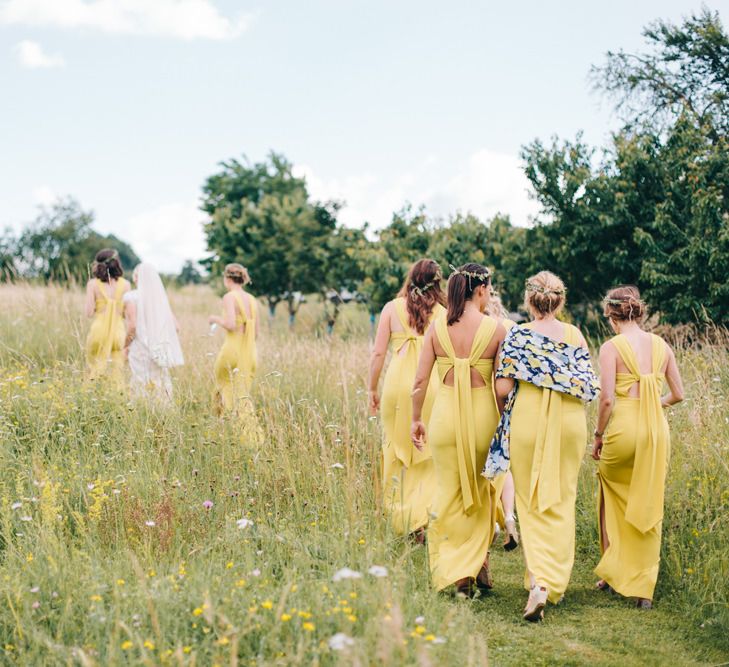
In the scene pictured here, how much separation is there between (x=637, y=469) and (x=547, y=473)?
0.68 meters

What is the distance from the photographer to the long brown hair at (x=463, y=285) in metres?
5.20

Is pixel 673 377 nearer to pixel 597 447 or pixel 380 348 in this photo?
pixel 597 447

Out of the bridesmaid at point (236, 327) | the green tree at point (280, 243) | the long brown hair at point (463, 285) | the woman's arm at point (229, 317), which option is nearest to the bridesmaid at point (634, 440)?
the long brown hair at point (463, 285)

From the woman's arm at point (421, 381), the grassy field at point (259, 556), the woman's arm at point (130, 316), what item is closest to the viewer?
the grassy field at point (259, 556)

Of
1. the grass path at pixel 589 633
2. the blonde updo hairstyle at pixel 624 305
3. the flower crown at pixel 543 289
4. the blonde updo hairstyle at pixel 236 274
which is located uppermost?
the blonde updo hairstyle at pixel 236 274

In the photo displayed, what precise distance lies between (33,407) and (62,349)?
4.02 metres

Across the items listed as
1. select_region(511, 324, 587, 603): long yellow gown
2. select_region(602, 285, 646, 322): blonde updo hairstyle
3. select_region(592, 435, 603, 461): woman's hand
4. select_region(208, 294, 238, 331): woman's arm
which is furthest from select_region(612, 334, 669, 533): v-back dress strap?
select_region(208, 294, 238, 331): woman's arm

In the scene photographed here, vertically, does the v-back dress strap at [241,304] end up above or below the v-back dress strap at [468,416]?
above

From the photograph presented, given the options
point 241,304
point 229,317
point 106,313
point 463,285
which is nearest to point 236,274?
point 241,304

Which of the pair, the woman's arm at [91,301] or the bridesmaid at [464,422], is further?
the woman's arm at [91,301]

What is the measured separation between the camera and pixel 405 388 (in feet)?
21.3

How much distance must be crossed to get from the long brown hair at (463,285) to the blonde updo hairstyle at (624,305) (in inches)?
33.2

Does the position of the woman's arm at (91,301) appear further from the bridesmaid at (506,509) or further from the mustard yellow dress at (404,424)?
the bridesmaid at (506,509)

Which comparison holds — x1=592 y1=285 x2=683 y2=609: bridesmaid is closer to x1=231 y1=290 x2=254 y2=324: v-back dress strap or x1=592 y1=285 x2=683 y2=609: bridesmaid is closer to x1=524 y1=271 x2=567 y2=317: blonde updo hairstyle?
x1=524 y1=271 x2=567 y2=317: blonde updo hairstyle
